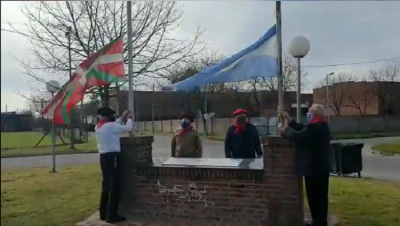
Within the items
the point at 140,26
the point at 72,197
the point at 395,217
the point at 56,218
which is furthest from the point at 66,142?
the point at 395,217

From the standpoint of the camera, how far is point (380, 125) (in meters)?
22.4

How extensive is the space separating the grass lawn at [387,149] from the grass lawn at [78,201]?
25.5ft

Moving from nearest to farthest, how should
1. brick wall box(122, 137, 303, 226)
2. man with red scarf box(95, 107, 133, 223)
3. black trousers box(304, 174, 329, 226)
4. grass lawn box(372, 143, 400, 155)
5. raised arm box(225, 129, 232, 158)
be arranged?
1. black trousers box(304, 174, 329, 226)
2. brick wall box(122, 137, 303, 226)
3. man with red scarf box(95, 107, 133, 223)
4. raised arm box(225, 129, 232, 158)
5. grass lawn box(372, 143, 400, 155)

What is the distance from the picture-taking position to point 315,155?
6.21 m

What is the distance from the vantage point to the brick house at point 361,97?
55.3 feet

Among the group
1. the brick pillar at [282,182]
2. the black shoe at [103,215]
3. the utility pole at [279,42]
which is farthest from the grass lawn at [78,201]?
the utility pole at [279,42]

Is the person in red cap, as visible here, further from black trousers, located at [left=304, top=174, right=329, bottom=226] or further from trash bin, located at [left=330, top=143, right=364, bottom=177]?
trash bin, located at [left=330, top=143, right=364, bottom=177]

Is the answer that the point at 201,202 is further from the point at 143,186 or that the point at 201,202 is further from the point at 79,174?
the point at 79,174

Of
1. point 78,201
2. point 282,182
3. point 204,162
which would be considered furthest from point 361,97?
point 282,182

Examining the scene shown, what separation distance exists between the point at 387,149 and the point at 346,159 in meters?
8.34

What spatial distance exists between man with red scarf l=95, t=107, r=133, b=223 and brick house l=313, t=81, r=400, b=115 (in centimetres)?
971

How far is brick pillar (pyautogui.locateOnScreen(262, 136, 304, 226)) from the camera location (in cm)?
640

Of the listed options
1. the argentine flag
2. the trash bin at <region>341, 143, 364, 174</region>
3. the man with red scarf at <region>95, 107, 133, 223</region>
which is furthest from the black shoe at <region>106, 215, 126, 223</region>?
the trash bin at <region>341, 143, 364, 174</region>

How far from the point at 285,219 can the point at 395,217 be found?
1926 mm
